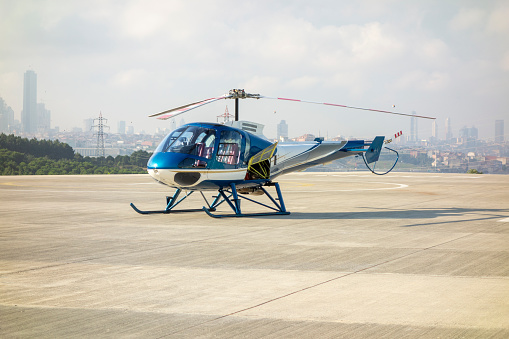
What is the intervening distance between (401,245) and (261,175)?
7298mm

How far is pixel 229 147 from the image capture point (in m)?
17.7

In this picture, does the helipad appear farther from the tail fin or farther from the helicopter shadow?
the tail fin

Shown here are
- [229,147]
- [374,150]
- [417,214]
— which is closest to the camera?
[229,147]

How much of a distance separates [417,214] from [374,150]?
2.92m

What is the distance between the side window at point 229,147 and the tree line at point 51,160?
51.8 meters

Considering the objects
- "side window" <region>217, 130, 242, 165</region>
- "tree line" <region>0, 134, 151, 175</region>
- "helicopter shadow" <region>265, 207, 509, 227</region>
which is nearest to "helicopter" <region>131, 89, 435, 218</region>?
"side window" <region>217, 130, 242, 165</region>

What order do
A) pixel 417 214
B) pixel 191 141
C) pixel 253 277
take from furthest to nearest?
pixel 417 214 → pixel 191 141 → pixel 253 277

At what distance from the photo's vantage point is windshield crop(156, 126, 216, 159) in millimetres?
16969

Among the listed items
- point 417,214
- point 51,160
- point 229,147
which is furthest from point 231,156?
point 51,160

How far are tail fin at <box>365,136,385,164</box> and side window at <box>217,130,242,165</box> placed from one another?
219 inches

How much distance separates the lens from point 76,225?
51.7 feet

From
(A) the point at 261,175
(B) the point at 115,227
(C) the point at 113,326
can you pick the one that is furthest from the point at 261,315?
(A) the point at 261,175

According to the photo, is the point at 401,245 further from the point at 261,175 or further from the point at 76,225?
the point at 76,225

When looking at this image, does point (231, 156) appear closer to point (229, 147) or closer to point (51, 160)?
point (229, 147)
